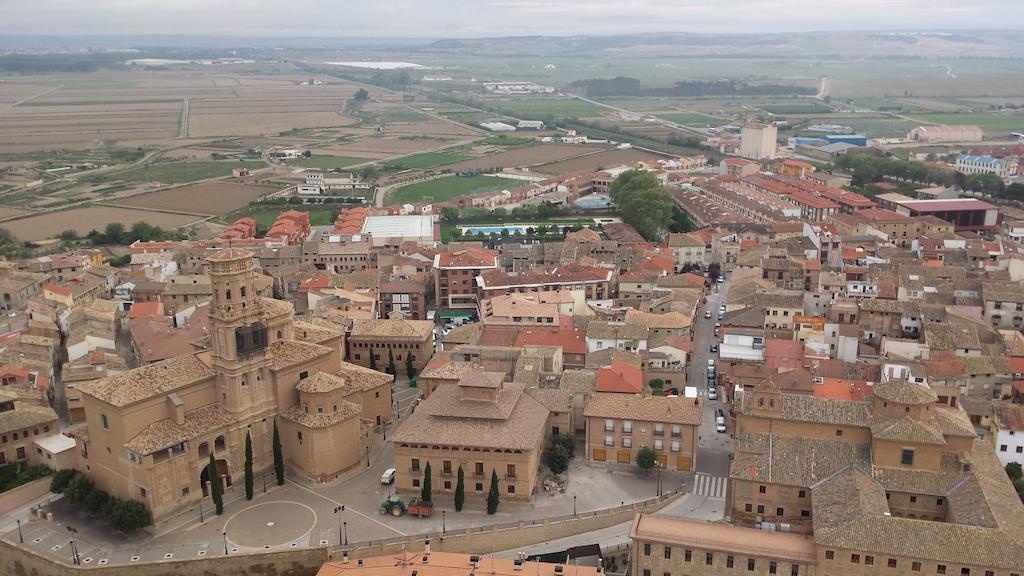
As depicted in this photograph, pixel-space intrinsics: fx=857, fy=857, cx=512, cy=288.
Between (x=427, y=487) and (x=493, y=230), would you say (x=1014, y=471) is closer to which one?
(x=427, y=487)

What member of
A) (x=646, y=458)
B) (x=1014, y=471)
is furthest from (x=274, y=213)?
(x=1014, y=471)

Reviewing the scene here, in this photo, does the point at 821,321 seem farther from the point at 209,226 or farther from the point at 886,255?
the point at 209,226

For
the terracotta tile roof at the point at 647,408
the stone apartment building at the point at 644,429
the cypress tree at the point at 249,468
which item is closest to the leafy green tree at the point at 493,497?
the stone apartment building at the point at 644,429

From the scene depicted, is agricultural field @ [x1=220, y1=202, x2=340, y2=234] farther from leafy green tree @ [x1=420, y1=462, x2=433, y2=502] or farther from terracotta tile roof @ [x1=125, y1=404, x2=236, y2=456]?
leafy green tree @ [x1=420, y1=462, x2=433, y2=502]

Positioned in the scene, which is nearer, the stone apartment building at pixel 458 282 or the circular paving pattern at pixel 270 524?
the circular paving pattern at pixel 270 524

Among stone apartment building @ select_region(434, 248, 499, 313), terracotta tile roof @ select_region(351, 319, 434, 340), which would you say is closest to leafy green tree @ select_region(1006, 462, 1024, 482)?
terracotta tile roof @ select_region(351, 319, 434, 340)

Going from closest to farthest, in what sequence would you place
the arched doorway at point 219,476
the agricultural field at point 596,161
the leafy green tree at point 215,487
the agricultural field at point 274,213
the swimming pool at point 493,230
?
1. the leafy green tree at point 215,487
2. the arched doorway at point 219,476
3. the swimming pool at point 493,230
4. the agricultural field at point 274,213
5. the agricultural field at point 596,161

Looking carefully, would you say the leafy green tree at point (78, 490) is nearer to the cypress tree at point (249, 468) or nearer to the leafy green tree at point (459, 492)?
the cypress tree at point (249, 468)
